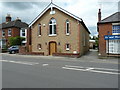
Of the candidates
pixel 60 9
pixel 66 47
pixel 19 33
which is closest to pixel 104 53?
pixel 66 47

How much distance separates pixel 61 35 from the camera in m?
24.3

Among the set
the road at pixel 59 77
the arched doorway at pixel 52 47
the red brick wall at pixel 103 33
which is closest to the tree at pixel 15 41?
the arched doorway at pixel 52 47

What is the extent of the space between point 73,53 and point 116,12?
9.65m

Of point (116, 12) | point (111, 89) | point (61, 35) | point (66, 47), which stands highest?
point (116, 12)

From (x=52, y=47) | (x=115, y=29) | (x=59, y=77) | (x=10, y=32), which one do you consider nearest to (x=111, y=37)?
(x=115, y=29)

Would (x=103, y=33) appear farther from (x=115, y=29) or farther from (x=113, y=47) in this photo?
(x=113, y=47)

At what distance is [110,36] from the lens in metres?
20.7

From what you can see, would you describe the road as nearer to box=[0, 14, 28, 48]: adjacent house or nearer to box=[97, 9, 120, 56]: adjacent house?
box=[97, 9, 120, 56]: adjacent house

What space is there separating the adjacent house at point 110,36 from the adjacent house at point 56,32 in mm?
3398

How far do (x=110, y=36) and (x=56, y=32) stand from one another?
863cm

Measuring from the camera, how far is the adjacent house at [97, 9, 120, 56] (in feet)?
68.7

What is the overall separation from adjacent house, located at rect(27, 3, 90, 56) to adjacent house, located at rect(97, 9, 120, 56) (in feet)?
11.1

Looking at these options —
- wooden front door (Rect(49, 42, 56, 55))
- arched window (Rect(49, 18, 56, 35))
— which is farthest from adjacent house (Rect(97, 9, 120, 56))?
arched window (Rect(49, 18, 56, 35))

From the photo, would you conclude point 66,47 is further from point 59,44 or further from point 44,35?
point 44,35
